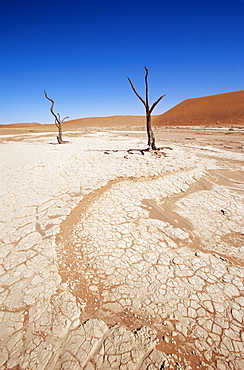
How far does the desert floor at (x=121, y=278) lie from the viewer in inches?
45.8

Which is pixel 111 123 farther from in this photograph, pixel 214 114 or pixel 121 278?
pixel 121 278

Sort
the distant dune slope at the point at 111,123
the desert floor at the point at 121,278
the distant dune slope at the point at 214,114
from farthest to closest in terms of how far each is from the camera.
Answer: the distant dune slope at the point at 111,123, the distant dune slope at the point at 214,114, the desert floor at the point at 121,278

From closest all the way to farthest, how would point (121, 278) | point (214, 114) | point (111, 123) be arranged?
point (121, 278) < point (214, 114) < point (111, 123)

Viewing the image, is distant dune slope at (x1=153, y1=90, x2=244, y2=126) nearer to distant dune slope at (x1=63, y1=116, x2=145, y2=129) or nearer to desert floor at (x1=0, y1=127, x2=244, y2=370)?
distant dune slope at (x1=63, y1=116, x2=145, y2=129)

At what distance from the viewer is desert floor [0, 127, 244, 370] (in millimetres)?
1164

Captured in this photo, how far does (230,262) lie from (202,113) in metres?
33.8

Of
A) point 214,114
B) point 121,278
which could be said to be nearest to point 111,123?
point 214,114

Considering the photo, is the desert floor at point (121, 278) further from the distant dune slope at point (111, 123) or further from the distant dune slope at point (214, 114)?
the distant dune slope at point (111, 123)

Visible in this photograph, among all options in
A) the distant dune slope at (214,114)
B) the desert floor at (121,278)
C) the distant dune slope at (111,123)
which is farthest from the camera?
the distant dune slope at (111,123)

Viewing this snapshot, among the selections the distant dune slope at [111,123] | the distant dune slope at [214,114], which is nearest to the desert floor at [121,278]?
the distant dune slope at [214,114]

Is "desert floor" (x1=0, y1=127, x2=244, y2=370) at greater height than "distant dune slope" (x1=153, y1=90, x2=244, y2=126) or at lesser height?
lesser

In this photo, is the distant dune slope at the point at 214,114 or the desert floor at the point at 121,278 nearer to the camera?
the desert floor at the point at 121,278

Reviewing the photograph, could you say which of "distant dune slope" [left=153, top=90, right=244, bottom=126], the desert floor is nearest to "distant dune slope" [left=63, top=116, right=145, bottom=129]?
"distant dune slope" [left=153, top=90, right=244, bottom=126]

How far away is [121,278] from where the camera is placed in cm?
168
